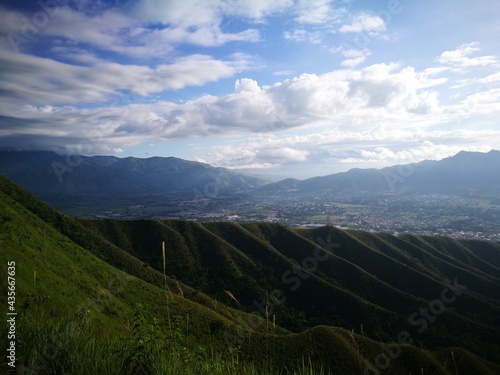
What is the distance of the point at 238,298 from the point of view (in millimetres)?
115688

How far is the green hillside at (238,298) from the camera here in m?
5.68

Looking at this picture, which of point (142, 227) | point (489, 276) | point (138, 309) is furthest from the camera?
point (489, 276)

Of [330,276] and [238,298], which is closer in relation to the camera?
[238,298]

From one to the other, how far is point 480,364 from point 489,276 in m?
116

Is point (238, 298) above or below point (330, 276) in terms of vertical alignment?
below

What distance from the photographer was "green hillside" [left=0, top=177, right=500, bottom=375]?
223 inches

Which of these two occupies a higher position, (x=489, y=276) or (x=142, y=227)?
(x=142, y=227)

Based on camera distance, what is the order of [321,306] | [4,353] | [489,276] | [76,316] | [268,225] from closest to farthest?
[4,353] → [76,316] → [321,306] → [489,276] → [268,225]

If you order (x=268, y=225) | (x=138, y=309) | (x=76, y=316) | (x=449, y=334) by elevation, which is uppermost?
(x=138, y=309)

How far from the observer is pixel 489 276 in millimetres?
159000

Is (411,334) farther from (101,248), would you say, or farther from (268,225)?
(101,248)

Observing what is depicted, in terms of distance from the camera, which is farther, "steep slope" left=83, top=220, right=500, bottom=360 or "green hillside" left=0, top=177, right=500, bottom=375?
"steep slope" left=83, top=220, right=500, bottom=360

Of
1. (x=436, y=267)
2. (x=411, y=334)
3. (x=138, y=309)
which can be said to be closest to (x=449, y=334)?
(x=411, y=334)

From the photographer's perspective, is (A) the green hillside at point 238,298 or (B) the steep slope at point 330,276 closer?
(A) the green hillside at point 238,298
